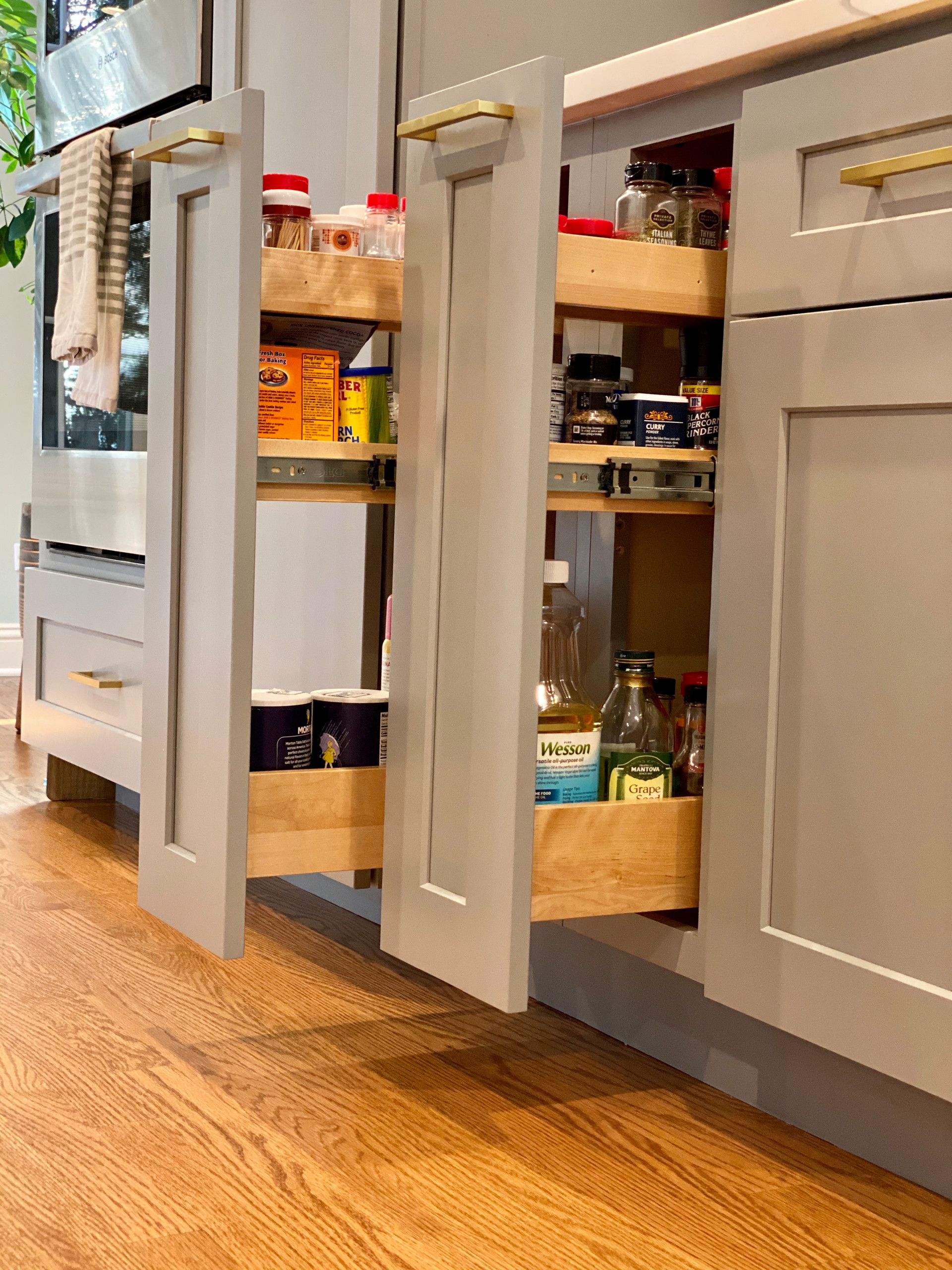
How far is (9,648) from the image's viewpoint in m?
4.66

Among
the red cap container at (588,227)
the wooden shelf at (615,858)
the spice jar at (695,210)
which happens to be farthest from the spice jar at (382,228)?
the wooden shelf at (615,858)

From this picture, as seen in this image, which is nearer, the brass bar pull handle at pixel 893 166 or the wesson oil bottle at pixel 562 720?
the brass bar pull handle at pixel 893 166

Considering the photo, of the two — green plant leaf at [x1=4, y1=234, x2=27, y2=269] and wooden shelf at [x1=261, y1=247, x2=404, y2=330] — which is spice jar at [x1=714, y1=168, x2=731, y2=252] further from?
green plant leaf at [x1=4, y1=234, x2=27, y2=269]

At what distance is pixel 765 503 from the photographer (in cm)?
127

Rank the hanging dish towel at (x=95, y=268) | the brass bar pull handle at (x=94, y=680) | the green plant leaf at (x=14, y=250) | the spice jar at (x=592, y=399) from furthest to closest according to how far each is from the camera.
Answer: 1. the green plant leaf at (x=14, y=250)
2. the brass bar pull handle at (x=94, y=680)
3. the hanging dish towel at (x=95, y=268)
4. the spice jar at (x=592, y=399)

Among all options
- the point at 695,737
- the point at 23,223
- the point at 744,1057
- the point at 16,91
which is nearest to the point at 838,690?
the point at 695,737

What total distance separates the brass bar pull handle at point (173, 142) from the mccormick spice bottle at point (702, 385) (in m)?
0.47

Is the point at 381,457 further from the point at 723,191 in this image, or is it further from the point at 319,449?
the point at 723,191

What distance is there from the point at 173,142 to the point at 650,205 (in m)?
0.47

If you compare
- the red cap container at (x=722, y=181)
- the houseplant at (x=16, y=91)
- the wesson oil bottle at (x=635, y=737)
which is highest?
the houseplant at (x=16, y=91)

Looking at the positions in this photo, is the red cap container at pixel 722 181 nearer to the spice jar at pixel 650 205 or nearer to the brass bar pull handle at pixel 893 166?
the spice jar at pixel 650 205

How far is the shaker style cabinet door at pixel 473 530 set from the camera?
1128mm

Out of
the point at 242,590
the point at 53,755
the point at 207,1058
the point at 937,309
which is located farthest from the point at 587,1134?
the point at 53,755

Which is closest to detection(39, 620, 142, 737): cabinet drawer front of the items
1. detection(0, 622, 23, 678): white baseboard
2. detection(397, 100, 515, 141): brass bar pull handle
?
detection(397, 100, 515, 141): brass bar pull handle
